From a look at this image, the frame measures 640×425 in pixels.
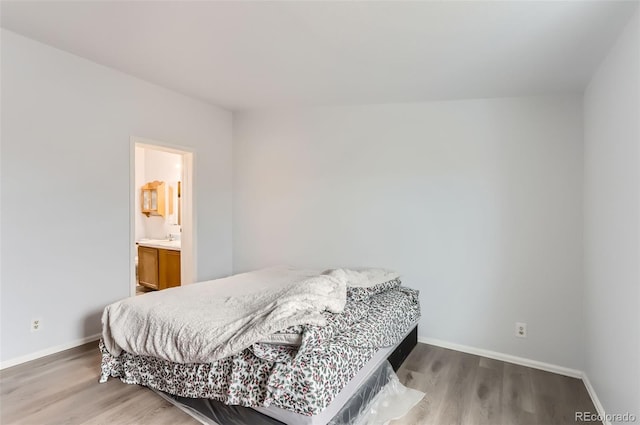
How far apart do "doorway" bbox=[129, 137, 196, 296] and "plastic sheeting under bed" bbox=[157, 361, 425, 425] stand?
6.75ft

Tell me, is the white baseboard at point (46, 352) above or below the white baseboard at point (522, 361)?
above

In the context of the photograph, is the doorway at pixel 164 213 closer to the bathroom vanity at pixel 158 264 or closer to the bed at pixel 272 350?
the bathroom vanity at pixel 158 264

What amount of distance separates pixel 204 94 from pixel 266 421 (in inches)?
125

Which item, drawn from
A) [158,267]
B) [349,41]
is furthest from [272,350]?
[158,267]

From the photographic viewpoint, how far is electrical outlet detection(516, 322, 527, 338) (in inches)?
116

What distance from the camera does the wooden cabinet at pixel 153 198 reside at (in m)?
5.22

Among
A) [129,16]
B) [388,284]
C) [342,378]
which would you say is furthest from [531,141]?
[129,16]

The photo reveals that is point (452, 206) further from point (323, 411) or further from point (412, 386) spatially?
point (323, 411)

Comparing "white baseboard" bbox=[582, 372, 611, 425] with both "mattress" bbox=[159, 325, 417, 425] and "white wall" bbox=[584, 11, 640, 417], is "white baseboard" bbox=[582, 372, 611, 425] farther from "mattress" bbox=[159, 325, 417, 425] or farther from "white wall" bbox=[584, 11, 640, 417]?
"mattress" bbox=[159, 325, 417, 425]

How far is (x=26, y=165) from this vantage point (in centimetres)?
261

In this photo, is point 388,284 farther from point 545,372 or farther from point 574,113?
point 574,113

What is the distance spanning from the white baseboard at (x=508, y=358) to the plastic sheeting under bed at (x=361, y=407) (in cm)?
99

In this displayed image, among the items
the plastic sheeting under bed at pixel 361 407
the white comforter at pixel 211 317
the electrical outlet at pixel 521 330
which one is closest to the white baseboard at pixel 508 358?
the electrical outlet at pixel 521 330

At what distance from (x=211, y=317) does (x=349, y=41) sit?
203 cm
